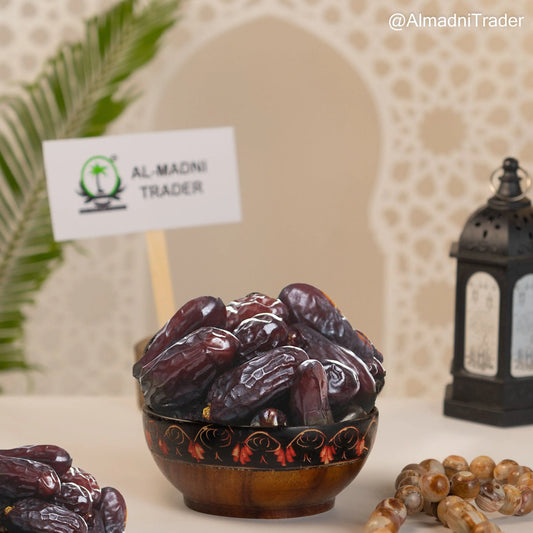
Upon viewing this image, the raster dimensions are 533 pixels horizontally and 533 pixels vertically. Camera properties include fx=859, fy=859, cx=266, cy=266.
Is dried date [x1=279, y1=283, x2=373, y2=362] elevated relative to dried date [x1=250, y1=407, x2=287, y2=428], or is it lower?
elevated

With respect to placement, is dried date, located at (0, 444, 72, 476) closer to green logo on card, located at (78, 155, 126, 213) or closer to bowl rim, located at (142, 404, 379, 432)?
bowl rim, located at (142, 404, 379, 432)

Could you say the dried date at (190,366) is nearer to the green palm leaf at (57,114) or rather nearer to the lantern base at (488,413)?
the lantern base at (488,413)

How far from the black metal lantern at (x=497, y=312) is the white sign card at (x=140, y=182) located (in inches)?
21.6

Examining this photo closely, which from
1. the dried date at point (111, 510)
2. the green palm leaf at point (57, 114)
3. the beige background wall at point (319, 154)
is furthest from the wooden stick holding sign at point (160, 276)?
the beige background wall at point (319, 154)

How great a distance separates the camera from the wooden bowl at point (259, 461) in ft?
3.43

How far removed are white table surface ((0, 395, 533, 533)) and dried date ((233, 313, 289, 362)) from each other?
0.23m

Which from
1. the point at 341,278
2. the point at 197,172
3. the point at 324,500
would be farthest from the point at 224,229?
the point at 324,500

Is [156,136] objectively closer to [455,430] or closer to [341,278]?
[455,430]

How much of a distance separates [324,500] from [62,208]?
2.90 feet

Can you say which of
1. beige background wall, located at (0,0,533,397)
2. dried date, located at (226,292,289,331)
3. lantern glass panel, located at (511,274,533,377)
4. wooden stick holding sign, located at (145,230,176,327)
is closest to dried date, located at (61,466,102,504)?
dried date, located at (226,292,289,331)

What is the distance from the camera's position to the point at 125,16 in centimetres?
287

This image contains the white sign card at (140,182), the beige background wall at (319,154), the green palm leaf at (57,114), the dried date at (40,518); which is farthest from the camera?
the beige background wall at (319,154)

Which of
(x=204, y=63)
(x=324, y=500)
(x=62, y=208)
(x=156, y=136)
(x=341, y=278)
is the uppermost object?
(x=204, y=63)

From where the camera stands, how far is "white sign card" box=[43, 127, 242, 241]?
68.2 inches
